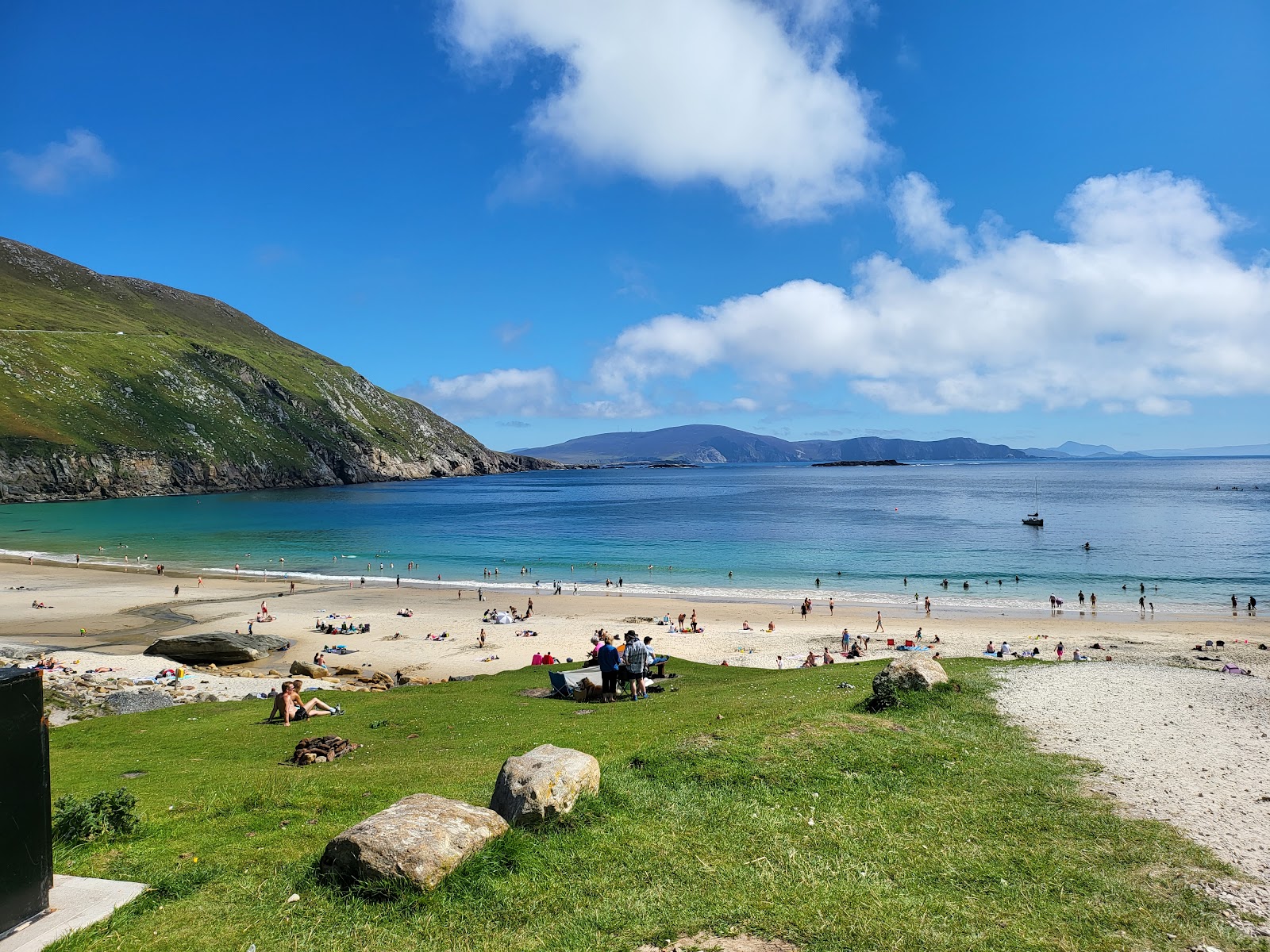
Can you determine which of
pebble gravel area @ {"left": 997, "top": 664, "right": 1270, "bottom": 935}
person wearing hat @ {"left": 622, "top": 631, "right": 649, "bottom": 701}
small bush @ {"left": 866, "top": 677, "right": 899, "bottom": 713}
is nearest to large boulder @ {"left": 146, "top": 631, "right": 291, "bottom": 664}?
person wearing hat @ {"left": 622, "top": 631, "right": 649, "bottom": 701}

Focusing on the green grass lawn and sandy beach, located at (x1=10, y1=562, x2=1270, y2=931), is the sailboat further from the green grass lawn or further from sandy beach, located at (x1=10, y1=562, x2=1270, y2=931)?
the green grass lawn

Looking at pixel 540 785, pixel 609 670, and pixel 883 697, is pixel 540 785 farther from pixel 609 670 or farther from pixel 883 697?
pixel 609 670

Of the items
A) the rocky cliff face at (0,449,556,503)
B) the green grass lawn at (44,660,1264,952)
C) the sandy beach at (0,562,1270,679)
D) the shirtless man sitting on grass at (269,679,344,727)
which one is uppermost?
the rocky cliff face at (0,449,556,503)

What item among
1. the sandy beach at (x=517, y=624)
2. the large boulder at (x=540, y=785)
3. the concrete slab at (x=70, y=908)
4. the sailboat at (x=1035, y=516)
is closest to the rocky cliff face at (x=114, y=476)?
the sandy beach at (x=517, y=624)

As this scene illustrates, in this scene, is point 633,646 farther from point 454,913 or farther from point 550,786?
point 454,913

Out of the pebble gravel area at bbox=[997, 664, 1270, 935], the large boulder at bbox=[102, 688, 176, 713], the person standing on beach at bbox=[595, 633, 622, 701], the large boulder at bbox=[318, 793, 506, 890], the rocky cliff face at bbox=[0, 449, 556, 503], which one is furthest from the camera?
the rocky cliff face at bbox=[0, 449, 556, 503]

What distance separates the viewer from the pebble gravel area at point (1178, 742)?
902 cm

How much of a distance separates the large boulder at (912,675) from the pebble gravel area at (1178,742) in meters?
1.68

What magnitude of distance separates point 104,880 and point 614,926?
17.1 feet

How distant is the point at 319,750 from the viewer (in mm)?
13797

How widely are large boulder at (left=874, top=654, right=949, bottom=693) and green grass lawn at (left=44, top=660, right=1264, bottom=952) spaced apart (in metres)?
2.18

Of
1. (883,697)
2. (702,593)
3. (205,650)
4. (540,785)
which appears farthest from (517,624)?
(540,785)

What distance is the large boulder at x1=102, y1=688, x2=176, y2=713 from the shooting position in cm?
2059

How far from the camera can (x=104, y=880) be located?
687 cm
